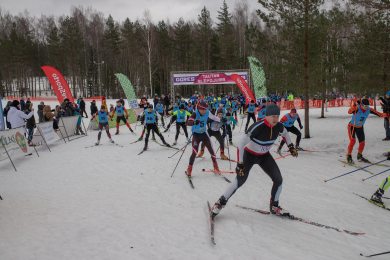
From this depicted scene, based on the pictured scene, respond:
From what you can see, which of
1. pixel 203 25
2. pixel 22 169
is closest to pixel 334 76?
pixel 22 169

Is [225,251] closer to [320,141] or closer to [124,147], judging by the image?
[124,147]

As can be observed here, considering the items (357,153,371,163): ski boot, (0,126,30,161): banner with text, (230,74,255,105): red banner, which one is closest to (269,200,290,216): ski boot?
(357,153,371,163): ski boot

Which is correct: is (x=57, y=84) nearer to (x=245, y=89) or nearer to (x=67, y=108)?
(x=67, y=108)

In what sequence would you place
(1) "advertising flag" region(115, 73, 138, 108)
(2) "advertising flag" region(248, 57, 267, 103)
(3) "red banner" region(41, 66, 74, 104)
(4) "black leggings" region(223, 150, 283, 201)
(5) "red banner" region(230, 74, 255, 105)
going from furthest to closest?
(1) "advertising flag" region(115, 73, 138, 108)
(5) "red banner" region(230, 74, 255, 105)
(3) "red banner" region(41, 66, 74, 104)
(2) "advertising flag" region(248, 57, 267, 103)
(4) "black leggings" region(223, 150, 283, 201)

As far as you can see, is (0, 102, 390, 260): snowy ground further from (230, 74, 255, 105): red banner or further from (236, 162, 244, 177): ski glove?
(230, 74, 255, 105): red banner

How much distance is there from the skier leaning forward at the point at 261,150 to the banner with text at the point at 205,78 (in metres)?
17.3

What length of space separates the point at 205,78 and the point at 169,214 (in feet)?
59.1

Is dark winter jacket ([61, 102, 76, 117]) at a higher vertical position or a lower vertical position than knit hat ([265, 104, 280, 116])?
higher

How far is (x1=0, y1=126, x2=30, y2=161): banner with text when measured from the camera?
661 cm

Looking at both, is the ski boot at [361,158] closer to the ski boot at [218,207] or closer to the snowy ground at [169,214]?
the snowy ground at [169,214]

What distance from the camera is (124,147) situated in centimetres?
988

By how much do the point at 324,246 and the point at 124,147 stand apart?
8316 mm

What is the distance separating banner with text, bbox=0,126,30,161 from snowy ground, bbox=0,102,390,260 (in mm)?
432

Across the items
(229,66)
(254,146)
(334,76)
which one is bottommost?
(254,146)
